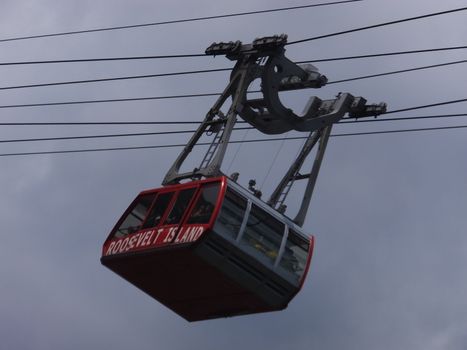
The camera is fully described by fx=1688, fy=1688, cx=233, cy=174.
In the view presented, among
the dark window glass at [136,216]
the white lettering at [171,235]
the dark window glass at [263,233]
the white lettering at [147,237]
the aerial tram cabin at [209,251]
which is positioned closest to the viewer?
the aerial tram cabin at [209,251]

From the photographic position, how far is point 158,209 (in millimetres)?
37438

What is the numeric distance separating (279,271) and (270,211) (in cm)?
140

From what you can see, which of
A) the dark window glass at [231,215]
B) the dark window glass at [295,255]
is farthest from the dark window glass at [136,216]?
the dark window glass at [295,255]

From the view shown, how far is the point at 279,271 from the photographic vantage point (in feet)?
119

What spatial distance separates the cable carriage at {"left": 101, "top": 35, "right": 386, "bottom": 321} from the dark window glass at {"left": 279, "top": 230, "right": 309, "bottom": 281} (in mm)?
22

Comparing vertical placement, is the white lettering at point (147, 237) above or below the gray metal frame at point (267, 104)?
below

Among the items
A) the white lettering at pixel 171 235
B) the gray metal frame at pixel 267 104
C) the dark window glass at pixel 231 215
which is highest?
the gray metal frame at pixel 267 104

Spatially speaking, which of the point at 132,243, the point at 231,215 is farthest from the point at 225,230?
the point at 132,243

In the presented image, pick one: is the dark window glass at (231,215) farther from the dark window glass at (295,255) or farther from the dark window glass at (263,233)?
the dark window glass at (295,255)

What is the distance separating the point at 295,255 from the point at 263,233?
3.40 ft

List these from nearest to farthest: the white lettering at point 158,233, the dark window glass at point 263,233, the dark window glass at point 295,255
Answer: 1. the dark window glass at point 263,233
2. the white lettering at point 158,233
3. the dark window glass at point 295,255

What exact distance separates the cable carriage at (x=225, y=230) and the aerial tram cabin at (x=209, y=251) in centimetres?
2

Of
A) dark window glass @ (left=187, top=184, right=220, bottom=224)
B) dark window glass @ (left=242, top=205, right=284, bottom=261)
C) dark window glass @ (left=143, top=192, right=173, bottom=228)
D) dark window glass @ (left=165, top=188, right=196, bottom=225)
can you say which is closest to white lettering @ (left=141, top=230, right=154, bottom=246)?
dark window glass @ (left=143, top=192, right=173, bottom=228)

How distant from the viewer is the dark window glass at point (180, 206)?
3653 centimetres
